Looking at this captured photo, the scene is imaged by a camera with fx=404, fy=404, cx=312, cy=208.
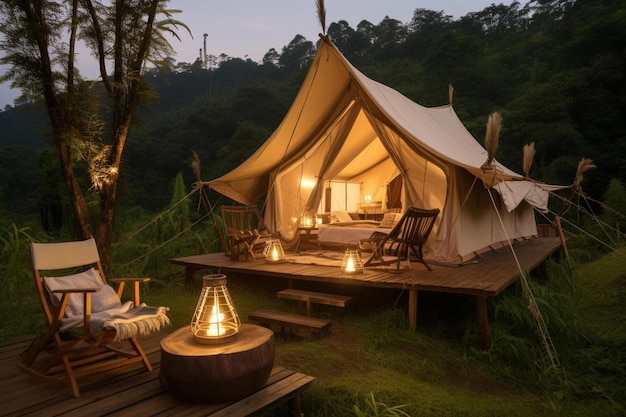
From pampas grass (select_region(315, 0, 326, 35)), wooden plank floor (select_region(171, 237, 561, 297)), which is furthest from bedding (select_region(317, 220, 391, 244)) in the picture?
pampas grass (select_region(315, 0, 326, 35))

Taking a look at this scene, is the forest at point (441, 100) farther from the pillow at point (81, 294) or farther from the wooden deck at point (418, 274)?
the pillow at point (81, 294)

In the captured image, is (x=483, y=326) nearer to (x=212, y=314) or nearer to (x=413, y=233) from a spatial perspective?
(x=413, y=233)

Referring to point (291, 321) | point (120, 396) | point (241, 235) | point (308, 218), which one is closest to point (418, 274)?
point (291, 321)

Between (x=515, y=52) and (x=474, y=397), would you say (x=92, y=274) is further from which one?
(x=515, y=52)

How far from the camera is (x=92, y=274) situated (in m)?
3.09

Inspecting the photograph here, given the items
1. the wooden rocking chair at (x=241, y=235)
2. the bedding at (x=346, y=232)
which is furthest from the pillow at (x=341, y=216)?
the wooden rocking chair at (x=241, y=235)

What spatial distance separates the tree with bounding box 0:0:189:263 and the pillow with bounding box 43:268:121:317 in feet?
5.44

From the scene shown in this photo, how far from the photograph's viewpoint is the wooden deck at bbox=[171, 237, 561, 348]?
3705mm

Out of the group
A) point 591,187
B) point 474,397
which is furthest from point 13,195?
point 591,187

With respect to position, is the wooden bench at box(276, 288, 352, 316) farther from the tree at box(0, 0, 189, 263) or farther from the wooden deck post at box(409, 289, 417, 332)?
the tree at box(0, 0, 189, 263)

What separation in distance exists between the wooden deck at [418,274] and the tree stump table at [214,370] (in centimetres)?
207

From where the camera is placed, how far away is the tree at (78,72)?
13.8ft

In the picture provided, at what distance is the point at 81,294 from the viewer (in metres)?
2.92

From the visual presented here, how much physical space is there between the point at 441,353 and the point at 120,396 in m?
2.43
